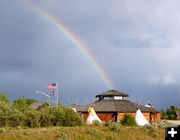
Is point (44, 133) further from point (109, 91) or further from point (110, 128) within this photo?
point (109, 91)

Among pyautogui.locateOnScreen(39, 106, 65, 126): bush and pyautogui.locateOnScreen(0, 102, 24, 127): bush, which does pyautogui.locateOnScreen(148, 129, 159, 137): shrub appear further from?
pyautogui.locateOnScreen(0, 102, 24, 127): bush

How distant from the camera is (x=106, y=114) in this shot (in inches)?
1938

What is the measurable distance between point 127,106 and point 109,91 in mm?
10058

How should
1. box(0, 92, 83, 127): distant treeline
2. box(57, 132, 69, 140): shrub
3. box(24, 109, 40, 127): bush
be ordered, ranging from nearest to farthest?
box(57, 132, 69, 140): shrub → box(0, 92, 83, 127): distant treeline → box(24, 109, 40, 127): bush

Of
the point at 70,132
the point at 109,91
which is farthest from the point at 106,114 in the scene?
the point at 70,132

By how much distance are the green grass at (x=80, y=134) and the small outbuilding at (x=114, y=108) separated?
72.8 ft

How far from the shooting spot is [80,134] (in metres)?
21.2

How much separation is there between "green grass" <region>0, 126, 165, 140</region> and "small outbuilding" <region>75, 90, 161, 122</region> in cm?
2219

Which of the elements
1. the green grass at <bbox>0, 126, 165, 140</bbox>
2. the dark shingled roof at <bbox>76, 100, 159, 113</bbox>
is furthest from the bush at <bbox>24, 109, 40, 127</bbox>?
the dark shingled roof at <bbox>76, 100, 159, 113</bbox>

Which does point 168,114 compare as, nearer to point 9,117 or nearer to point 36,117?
point 36,117

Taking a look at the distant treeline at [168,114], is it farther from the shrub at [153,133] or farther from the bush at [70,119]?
the shrub at [153,133]

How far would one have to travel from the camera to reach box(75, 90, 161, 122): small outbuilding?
48.6 meters

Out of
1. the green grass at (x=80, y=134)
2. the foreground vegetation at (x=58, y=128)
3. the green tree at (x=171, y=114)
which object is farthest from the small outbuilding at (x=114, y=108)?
the green tree at (x=171, y=114)

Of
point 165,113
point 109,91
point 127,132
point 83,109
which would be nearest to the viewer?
point 127,132
